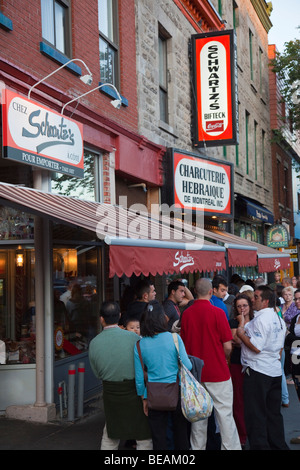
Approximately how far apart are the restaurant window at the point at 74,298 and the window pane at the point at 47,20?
10.6ft

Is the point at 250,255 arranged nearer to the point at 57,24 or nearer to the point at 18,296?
the point at 18,296

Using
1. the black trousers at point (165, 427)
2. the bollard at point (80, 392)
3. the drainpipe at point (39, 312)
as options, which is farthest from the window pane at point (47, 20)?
the black trousers at point (165, 427)

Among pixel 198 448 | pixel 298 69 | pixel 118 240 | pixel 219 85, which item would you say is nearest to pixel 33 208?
pixel 118 240

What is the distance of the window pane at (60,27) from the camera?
29.1 ft

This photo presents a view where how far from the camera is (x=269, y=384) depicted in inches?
235

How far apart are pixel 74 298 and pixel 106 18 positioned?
17.8ft

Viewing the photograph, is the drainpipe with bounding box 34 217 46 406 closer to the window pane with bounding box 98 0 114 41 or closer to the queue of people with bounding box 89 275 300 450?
the queue of people with bounding box 89 275 300 450

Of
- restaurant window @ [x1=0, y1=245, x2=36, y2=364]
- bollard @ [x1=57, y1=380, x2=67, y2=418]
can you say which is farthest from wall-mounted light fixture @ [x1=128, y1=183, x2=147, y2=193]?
bollard @ [x1=57, y1=380, x2=67, y2=418]

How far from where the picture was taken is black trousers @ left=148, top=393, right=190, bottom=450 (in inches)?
200

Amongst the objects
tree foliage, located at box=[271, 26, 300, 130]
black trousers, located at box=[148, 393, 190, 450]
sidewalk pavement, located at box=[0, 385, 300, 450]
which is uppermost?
tree foliage, located at box=[271, 26, 300, 130]

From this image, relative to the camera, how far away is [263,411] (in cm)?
588

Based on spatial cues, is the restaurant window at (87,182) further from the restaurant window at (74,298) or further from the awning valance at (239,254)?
the awning valance at (239,254)
